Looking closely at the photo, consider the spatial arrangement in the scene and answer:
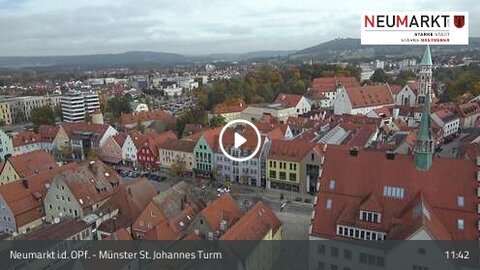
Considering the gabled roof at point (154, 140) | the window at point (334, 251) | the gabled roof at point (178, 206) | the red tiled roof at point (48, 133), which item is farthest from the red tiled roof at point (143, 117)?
the window at point (334, 251)

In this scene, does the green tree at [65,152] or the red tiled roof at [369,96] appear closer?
the green tree at [65,152]

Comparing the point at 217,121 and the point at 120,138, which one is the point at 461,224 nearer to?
the point at 120,138

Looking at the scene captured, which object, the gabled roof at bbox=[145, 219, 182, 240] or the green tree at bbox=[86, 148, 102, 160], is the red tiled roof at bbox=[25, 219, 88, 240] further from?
the green tree at bbox=[86, 148, 102, 160]

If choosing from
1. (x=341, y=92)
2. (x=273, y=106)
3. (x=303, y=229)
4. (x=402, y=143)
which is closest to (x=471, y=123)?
(x=341, y=92)

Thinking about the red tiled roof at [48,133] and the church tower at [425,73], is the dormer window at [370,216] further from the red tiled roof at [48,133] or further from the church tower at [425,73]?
the red tiled roof at [48,133]

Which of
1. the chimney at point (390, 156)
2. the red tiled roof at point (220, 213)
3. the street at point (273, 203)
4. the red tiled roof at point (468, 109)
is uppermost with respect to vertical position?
the chimney at point (390, 156)

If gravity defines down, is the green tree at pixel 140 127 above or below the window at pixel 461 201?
below
